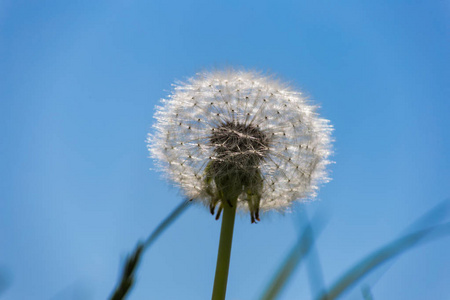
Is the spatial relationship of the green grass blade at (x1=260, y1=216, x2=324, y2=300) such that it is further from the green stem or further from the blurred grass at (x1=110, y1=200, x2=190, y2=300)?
the green stem

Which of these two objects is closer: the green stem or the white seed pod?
the green stem

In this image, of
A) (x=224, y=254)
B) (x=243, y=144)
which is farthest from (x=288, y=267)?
(x=243, y=144)

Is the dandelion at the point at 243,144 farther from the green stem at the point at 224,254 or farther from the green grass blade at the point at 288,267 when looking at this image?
the green grass blade at the point at 288,267

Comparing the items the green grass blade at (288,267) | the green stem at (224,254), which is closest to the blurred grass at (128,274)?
the green grass blade at (288,267)

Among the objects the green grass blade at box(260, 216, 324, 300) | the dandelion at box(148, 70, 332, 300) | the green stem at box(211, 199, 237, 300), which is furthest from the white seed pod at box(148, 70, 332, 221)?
the green grass blade at box(260, 216, 324, 300)

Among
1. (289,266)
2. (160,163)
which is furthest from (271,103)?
(289,266)

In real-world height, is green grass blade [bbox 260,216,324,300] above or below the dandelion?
below
